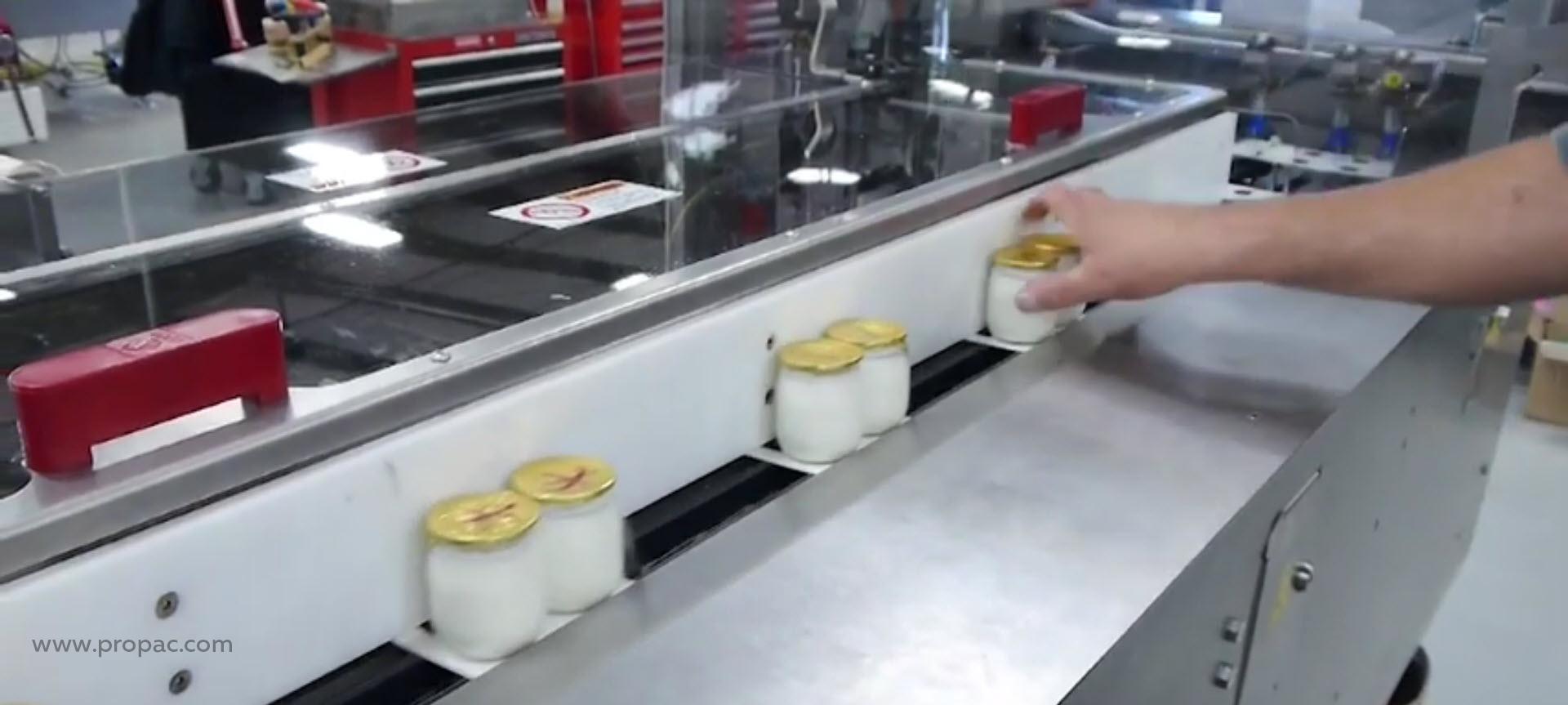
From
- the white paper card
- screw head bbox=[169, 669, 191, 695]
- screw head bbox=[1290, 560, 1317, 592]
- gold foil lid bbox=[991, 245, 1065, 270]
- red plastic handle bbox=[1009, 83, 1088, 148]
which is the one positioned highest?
red plastic handle bbox=[1009, 83, 1088, 148]

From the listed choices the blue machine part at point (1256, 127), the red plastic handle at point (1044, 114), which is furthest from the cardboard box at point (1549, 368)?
the red plastic handle at point (1044, 114)

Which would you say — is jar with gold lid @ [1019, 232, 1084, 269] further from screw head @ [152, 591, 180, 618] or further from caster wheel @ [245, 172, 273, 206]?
screw head @ [152, 591, 180, 618]

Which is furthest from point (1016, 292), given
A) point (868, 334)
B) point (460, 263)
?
point (460, 263)

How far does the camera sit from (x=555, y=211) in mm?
1087

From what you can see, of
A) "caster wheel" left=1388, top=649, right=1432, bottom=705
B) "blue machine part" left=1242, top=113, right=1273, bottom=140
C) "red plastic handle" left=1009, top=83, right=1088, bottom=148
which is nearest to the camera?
"red plastic handle" left=1009, top=83, right=1088, bottom=148

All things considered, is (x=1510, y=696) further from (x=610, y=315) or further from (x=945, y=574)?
(x=610, y=315)

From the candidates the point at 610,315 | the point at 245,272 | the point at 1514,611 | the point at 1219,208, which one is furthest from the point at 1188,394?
the point at 1514,611

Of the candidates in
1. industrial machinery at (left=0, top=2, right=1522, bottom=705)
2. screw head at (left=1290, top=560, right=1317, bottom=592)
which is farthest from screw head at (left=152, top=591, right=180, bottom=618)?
screw head at (left=1290, top=560, right=1317, bottom=592)

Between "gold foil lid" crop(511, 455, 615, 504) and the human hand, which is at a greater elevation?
the human hand

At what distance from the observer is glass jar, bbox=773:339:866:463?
914 millimetres

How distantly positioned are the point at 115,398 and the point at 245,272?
1.16 ft

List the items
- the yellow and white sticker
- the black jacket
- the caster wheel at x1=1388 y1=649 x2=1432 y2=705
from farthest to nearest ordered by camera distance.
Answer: the black jacket
the caster wheel at x1=1388 y1=649 x2=1432 y2=705
the yellow and white sticker

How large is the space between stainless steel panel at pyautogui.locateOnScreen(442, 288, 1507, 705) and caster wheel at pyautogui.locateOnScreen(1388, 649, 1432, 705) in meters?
0.56

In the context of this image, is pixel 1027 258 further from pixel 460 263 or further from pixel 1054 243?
pixel 460 263
